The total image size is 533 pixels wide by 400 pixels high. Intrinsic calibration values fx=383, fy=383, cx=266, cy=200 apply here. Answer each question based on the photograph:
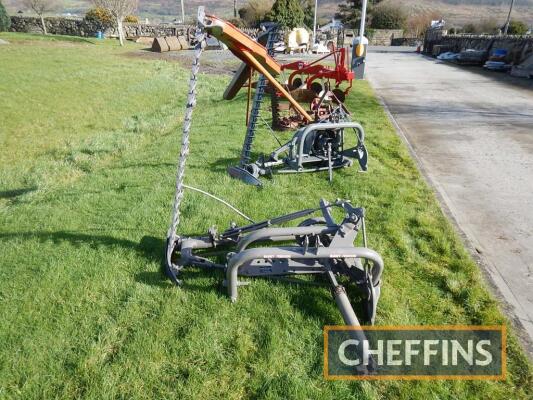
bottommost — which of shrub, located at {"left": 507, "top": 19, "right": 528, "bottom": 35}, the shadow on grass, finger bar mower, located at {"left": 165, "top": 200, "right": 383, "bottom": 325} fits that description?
the shadow on grass

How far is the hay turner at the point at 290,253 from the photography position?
3.27 meters

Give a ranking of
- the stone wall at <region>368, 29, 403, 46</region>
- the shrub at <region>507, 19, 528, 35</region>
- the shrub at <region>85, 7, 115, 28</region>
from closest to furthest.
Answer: the shrub at <region>85, 7, 115, 28</region> < the shrub at <region>507, 19, 528, 35</region> < the stone wall at <region>368, 29, 403, 46</region>

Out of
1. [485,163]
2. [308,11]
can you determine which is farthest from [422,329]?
[308,11]

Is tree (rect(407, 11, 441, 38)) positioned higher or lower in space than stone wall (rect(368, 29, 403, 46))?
higher

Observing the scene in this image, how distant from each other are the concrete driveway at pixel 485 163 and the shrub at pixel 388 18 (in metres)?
52.8

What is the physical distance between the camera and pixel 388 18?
6294 cm

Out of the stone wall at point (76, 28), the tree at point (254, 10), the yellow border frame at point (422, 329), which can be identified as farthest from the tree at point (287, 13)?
the yellow border frame at point (422, 329)

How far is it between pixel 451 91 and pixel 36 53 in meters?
24.4

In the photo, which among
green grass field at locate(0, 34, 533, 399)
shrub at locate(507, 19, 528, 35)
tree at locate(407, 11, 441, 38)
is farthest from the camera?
tree at locate(407, 11, 441, 38)

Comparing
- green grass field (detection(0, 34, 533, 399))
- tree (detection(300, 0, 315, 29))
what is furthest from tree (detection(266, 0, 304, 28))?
green grass field (detection(0, 34, 533, 399))

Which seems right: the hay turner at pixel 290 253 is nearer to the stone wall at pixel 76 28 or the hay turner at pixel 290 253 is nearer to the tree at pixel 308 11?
the stone wall at pixel 76 28

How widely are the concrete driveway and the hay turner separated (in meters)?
1.46

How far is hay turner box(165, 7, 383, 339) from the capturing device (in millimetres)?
3273

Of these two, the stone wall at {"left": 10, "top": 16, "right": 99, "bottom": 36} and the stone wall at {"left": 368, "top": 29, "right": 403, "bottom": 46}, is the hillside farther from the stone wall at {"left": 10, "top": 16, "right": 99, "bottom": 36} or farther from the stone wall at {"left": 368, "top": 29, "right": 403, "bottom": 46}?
the stone wall at {"left": 10, "top": 16, "right": 99, "bottom": 36}
